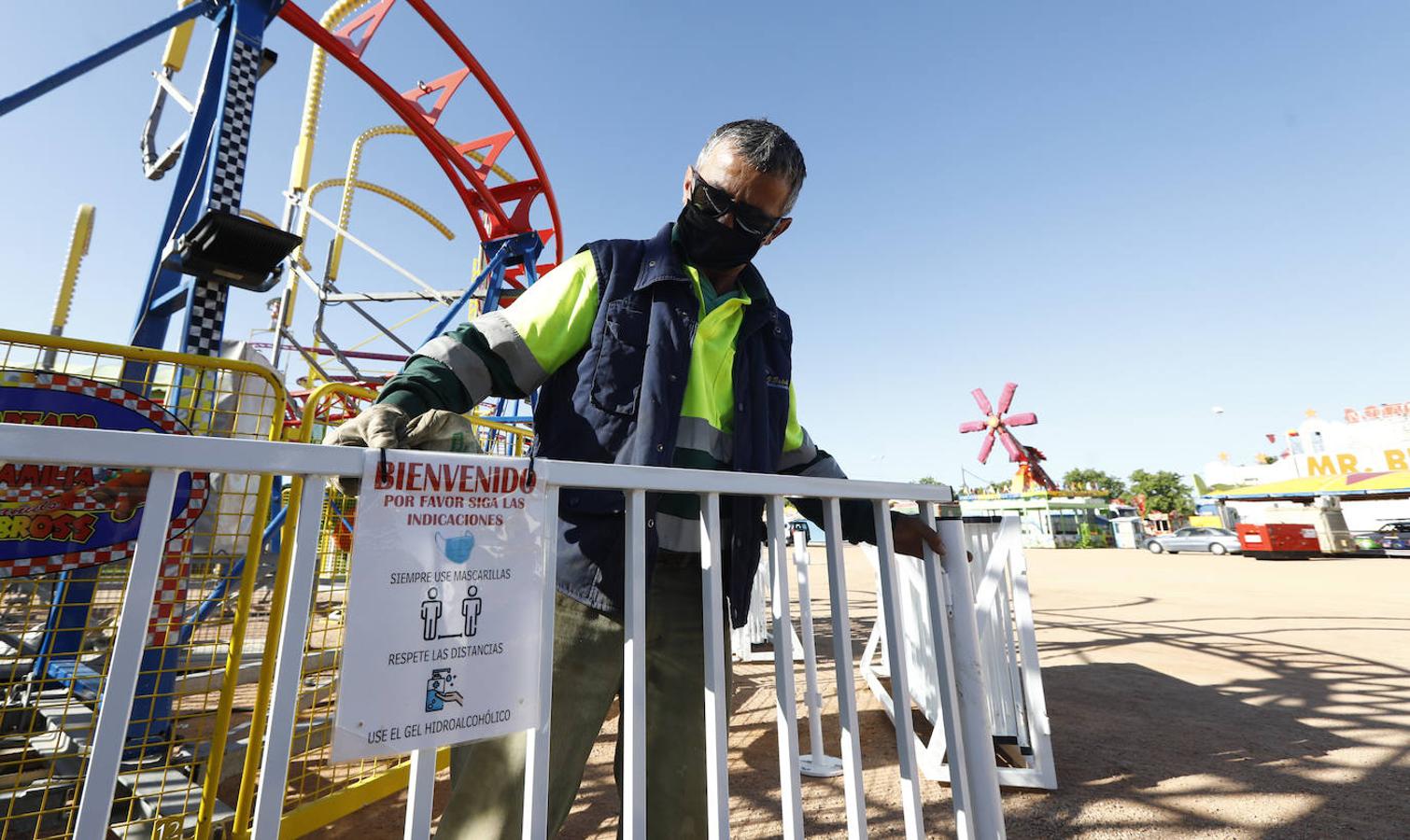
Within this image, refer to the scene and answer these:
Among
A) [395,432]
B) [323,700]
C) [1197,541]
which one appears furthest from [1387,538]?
[395,432]

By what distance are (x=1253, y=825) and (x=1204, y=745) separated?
1083mm

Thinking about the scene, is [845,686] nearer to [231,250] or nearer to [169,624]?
[169,624]

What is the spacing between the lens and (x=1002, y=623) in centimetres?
326

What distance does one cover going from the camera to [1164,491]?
48.6 meters

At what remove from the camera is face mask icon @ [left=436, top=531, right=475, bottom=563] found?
38.1 inches

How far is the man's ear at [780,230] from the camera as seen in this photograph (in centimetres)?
179

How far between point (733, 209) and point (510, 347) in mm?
778

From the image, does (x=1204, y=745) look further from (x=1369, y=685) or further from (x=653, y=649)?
(x=653, y=649)

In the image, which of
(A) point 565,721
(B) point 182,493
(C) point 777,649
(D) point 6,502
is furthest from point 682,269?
(D) point 6,502

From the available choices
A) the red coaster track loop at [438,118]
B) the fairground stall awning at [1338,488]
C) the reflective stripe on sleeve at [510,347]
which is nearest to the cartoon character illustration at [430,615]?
the reflective stripe on sleeve at [510,347]

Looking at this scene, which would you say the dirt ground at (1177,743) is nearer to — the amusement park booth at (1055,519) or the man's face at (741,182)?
the man's face at (741,182)

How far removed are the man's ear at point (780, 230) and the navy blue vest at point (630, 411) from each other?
1.05ft

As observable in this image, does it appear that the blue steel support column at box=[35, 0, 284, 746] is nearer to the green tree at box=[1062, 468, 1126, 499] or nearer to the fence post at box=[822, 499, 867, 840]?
the fence post at box=[822, 499, 867, 840]

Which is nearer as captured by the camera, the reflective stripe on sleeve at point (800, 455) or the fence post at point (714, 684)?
the fence post at point (714, 684)
